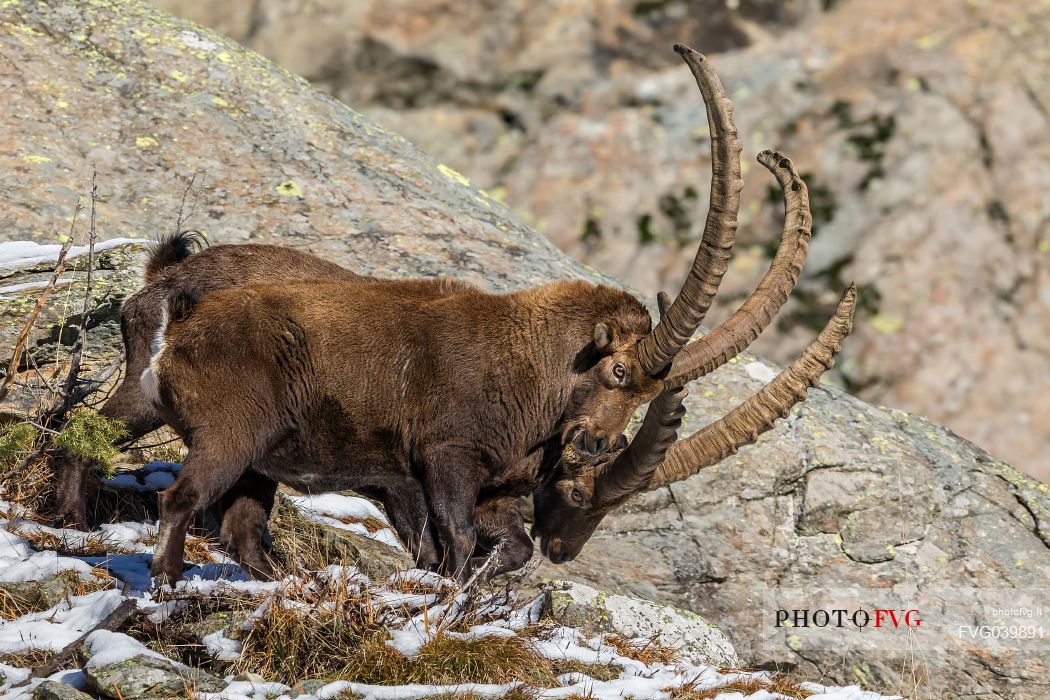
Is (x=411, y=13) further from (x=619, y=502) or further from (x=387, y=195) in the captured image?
(x=619, y=502)

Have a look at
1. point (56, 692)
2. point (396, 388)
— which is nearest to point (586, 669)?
point (396, 388)

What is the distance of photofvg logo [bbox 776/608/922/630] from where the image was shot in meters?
10.2

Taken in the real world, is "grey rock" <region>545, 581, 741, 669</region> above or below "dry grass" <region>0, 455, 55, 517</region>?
above

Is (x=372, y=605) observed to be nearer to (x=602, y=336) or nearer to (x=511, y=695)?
(x=511, y=695)

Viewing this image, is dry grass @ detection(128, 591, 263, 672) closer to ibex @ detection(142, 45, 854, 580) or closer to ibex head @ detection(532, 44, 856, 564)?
ibex @ detection(142, 45, 854, 580)

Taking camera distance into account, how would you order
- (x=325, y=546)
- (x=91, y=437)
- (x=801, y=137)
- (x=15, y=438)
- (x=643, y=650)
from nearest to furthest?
(x=15, y=438), (x=91, y=437), (x=643, y=650), (x=325, y=546), (x=801, y=137)

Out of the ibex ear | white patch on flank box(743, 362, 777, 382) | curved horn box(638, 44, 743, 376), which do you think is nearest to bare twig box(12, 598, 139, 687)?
the ibex ear

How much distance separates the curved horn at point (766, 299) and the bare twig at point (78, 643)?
13.3ft

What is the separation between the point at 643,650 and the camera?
757cm

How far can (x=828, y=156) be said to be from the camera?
63.5 feet

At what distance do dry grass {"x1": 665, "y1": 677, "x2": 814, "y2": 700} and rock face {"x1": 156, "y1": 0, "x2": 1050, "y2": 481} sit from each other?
10455 mm

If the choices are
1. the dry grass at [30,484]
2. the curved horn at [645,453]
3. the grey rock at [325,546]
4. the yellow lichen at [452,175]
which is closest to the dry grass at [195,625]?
the grey rock at [325,546]

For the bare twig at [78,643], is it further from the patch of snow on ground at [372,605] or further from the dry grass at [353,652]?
the dry grass at [353,652]

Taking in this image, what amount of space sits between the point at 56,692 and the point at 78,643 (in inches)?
17.7
